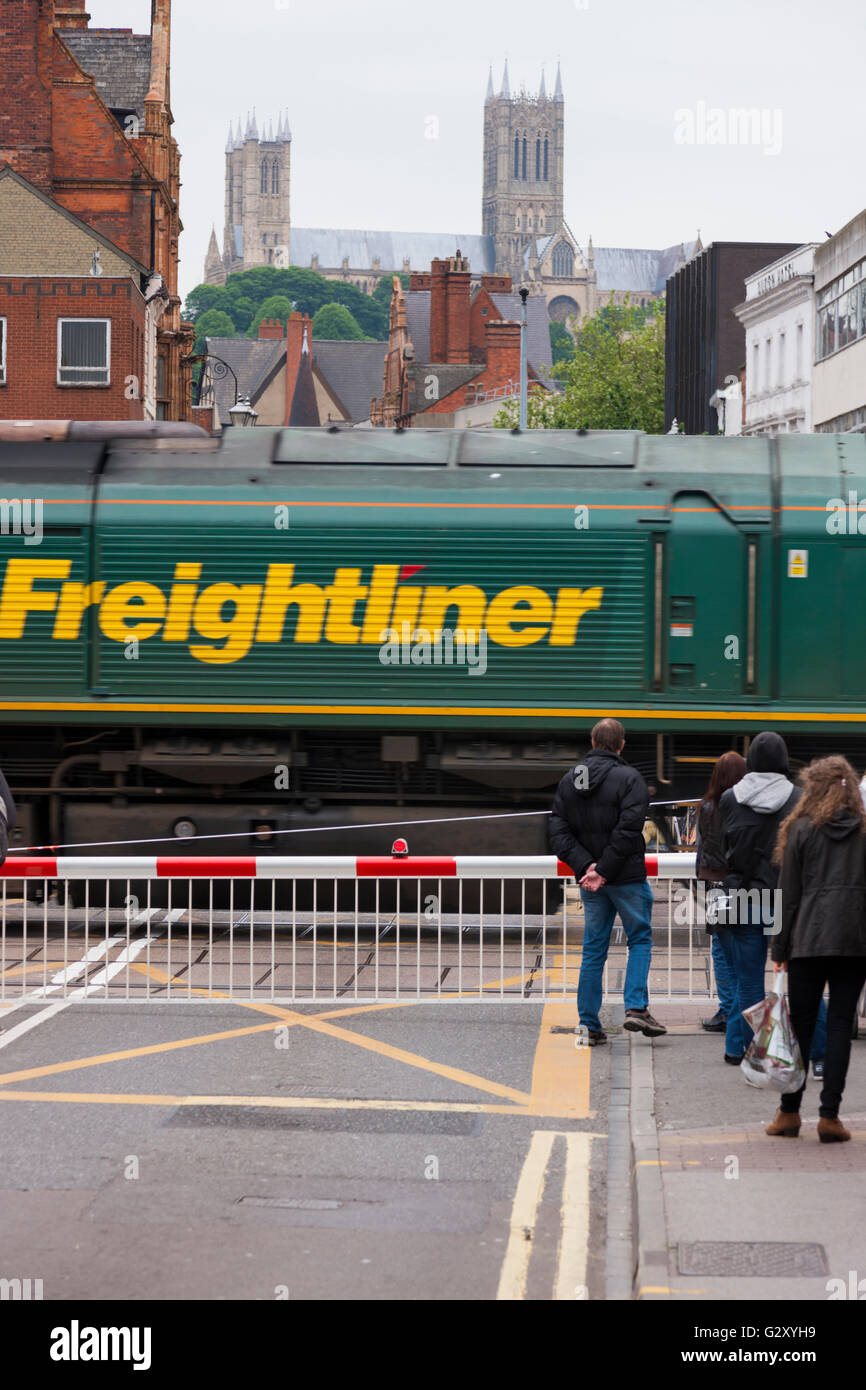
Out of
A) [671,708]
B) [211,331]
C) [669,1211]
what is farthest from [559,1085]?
[211,331]

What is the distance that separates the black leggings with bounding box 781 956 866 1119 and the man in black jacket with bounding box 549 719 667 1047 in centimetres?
198

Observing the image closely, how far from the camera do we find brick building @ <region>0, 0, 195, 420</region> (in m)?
37.3

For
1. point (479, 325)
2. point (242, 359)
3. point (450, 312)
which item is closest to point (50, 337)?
point (450, 312)

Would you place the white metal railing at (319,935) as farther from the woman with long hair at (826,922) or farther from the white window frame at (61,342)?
the white window frame at (61,342)

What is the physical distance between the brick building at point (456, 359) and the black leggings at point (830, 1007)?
71751 mm

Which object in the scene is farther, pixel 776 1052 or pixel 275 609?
pixel 275 609

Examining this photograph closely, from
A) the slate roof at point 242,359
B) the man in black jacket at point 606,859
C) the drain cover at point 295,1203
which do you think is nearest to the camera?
the drain cover at point 295,1203

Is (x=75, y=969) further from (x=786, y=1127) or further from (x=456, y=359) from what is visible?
(x=456, y=359)

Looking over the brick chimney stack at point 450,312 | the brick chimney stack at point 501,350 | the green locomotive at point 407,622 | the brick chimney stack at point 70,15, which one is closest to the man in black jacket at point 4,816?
the green locomotive at point 407,622

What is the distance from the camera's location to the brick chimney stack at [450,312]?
88.2m

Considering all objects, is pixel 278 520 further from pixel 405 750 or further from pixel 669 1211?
pixel 669 1211

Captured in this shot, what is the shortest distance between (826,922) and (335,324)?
173823mm

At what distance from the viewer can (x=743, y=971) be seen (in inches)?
371
